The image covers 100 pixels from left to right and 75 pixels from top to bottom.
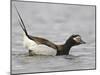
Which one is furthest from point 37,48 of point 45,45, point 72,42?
point 72,42

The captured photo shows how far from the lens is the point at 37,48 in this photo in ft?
8.60

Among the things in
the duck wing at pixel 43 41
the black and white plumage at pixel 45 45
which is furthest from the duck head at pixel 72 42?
the duck wing at pixel 43 41

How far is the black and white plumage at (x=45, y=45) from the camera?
8.47ft

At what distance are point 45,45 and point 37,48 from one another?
10 centimetres

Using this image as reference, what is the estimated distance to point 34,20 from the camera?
2.61 m

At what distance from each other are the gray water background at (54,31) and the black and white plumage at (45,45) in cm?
4

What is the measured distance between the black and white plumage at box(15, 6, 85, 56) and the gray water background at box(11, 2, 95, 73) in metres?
0.04

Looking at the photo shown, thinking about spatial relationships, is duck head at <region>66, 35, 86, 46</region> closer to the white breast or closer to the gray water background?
the gray water background

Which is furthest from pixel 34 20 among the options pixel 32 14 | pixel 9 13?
pixel 9 13

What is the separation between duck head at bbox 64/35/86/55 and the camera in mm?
2734

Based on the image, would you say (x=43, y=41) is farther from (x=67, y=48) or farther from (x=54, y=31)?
(x=67, y=48)

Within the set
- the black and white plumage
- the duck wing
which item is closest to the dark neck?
the black and white plumage

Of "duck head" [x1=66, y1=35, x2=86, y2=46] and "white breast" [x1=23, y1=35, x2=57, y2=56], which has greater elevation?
"duck head" [x1=66, y1=35, x2=86, y2=46]

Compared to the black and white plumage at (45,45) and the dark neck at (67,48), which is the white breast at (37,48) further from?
the dark neck at (67,48)
